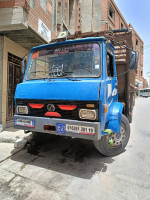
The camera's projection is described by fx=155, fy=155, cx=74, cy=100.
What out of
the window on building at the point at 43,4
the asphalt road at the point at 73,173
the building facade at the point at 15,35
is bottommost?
the asphalt road at the point at 73,173

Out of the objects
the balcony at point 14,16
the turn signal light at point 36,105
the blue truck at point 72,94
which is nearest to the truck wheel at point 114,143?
the blue truck at point 72,94

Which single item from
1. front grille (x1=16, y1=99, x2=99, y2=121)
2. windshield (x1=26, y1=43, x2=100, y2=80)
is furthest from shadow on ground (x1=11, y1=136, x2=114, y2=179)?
windshield (x1=26, y1=43, x2=100, y2=80)

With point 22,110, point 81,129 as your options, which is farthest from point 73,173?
point 22,110

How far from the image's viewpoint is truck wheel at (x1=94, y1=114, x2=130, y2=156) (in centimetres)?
330

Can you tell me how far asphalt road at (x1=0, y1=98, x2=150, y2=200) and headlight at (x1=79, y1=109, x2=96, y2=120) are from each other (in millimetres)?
1105

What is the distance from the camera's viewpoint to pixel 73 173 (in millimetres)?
2932

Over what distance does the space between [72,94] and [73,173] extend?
150cm

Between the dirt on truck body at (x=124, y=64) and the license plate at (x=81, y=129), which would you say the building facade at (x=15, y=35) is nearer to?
the dirt on truck body at (x=124, y=64)

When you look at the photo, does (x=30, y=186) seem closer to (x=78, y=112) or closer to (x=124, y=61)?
(x=78, y=112)

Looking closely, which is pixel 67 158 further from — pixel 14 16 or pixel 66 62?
pixel 14 16

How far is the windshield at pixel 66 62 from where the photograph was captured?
9.97ft

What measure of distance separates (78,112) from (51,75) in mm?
1093

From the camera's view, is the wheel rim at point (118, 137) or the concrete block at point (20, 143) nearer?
the wheel rim at point (118, 137)

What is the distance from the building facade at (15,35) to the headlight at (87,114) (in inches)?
145
